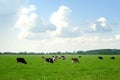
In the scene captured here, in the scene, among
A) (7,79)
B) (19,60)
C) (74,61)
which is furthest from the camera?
(74,61)

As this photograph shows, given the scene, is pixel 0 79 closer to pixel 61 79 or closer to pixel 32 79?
pixel 32 79

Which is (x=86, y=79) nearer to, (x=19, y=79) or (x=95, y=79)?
(x=95, y=79)

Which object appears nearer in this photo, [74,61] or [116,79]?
[116,79]

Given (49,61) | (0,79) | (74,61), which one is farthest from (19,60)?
(0,79)

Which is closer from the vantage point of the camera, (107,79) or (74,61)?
(107,79)

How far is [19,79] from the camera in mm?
16656

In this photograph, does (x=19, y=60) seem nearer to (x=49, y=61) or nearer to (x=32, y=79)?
(x=49, y=61)

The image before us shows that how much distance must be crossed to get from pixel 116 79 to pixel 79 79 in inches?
107

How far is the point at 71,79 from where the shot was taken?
16969mm

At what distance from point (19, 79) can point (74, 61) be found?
87.1 feet

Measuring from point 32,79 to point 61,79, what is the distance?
208 centimetres

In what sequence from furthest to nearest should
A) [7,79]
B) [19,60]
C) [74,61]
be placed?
[74,61] < [19,60] < [7,79]

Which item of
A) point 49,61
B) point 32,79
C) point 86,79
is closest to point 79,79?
point 86,79

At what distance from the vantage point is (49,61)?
40.7 meters
